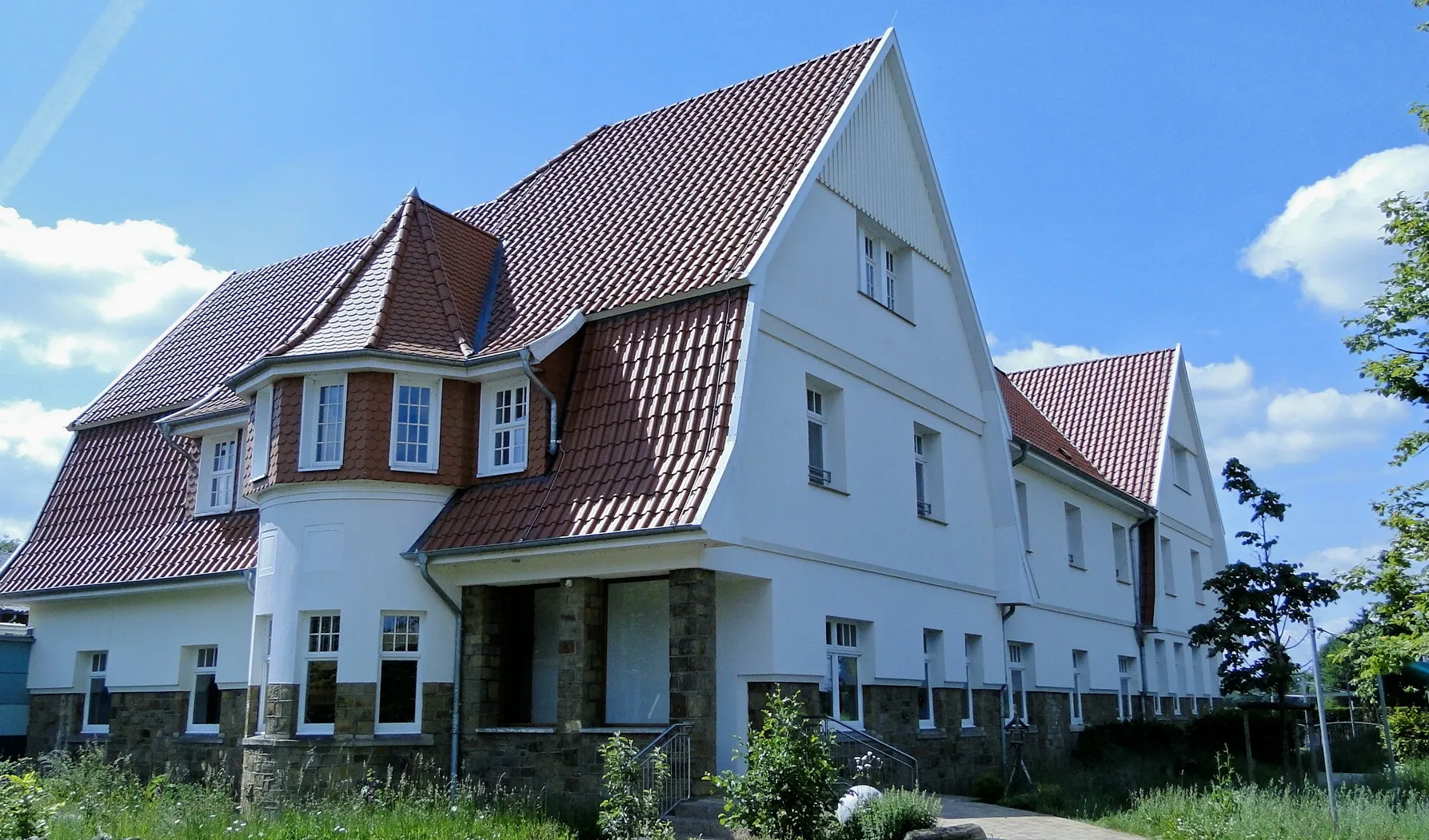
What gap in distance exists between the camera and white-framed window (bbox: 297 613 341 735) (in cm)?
1595

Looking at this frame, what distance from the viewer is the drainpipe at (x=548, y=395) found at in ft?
53.2

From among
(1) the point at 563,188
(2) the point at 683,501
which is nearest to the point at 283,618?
(2) the point at 683,501

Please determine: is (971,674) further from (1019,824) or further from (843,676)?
(1019,824)

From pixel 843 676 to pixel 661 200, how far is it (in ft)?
25.5

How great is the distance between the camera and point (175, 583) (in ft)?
64.3

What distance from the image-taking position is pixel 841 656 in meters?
17.4

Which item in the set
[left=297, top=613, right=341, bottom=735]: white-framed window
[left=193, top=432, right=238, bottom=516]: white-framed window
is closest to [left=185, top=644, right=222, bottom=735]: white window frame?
[left=193, top=432, right=238, bottom=516]: white-framed window

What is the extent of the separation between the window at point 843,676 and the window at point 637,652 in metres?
2.15

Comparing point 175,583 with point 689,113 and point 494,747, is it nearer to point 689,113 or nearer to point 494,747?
point 494,747

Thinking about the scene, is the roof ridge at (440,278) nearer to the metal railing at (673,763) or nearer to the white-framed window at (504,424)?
the white-framed window at (504,424)

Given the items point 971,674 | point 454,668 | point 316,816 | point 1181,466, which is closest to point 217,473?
point 454,668

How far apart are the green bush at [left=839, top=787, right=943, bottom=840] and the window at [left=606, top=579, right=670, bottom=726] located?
4.48 metres

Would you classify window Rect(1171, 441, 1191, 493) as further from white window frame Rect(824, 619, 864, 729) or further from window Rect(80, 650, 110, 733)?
window Rect(80, 650, 110, 733)

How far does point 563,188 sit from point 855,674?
997cm
